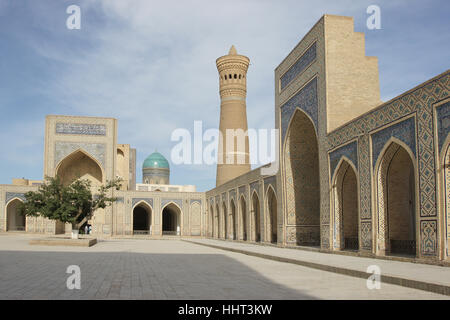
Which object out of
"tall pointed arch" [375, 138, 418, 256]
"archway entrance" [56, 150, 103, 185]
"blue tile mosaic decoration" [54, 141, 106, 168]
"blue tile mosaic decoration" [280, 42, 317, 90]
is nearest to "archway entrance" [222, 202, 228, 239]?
"blue tile mosaic decoration" [54, 141, 106, 168]

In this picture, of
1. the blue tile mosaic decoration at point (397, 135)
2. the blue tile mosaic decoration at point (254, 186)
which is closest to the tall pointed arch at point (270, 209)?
the blue tile mosaic decoration at point (254, 186)

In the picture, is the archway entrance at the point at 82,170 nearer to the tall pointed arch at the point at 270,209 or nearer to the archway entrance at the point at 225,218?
the archway entrance at the point at 225,218

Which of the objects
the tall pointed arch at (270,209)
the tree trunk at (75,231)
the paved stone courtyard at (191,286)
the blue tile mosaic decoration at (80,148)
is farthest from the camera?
the blue tile mosaic decoration at (80,148)

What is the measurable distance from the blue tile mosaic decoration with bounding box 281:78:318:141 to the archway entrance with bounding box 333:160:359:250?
1797 mm

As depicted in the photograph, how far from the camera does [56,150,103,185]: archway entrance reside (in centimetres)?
2903

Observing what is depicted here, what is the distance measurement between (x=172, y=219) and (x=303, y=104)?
71.8 feet

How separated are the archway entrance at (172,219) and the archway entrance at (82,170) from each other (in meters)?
4.85

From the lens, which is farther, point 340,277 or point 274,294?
point 340,277

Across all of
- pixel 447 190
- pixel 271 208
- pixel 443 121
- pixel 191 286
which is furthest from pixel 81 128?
pixel 191 286

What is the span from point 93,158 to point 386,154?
21.1 meters

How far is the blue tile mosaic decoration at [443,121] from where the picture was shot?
738 cm

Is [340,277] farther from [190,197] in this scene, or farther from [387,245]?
[190,197]
